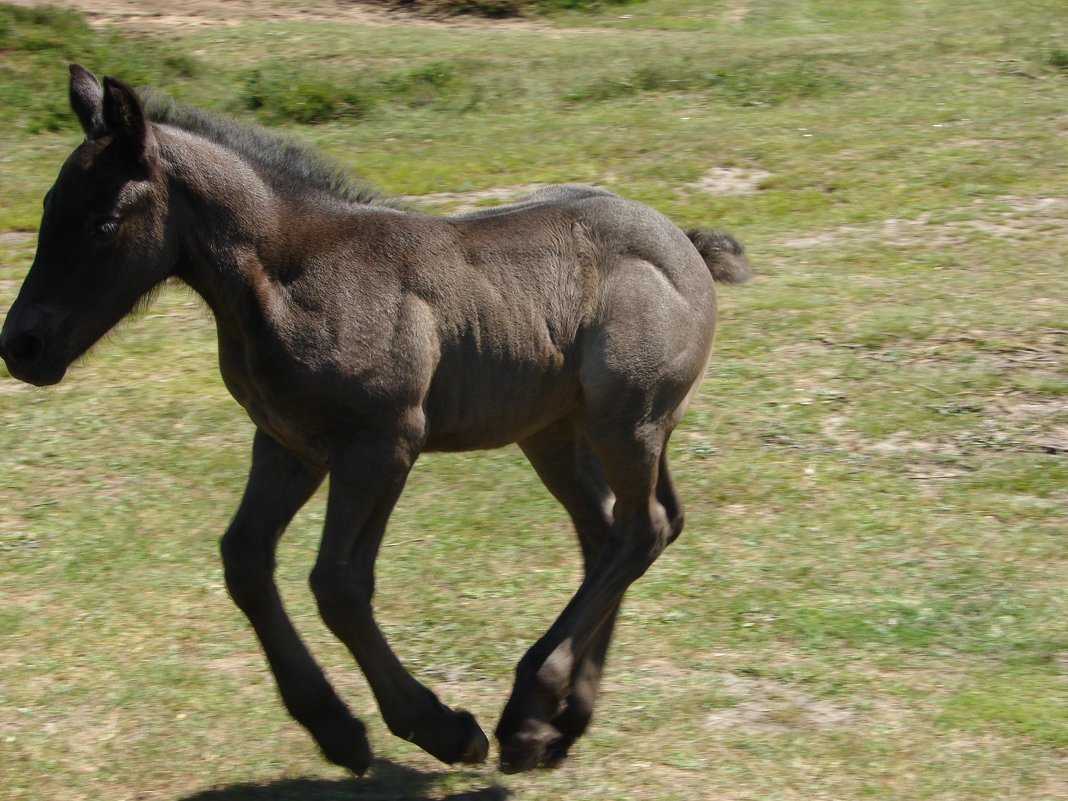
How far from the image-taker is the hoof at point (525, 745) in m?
4.63

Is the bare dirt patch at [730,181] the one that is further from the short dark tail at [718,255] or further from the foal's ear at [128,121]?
the foal's ear at [128,121]

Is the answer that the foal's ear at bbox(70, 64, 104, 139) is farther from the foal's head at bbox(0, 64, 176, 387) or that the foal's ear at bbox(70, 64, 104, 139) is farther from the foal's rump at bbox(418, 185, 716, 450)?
the foal's rump at bbox(418, 185, 716, 450)

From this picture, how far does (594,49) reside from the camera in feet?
53.5

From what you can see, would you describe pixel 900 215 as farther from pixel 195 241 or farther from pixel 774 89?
pixel 195 241

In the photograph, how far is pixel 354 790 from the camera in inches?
188

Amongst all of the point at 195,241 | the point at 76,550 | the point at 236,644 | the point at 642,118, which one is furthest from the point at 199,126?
the point at 642,118

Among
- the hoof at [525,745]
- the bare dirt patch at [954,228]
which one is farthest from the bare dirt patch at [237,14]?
the hoof at [525,745]

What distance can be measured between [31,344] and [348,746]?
1.58m

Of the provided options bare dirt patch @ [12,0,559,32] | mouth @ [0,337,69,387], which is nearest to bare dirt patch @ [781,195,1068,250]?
mouth @ [0,337,69,387]

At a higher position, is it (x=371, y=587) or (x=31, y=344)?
(x=31, y=344)

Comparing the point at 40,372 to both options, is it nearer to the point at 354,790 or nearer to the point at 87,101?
the point at 87,101

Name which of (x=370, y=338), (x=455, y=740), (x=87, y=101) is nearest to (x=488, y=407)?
(x=370, y=338)

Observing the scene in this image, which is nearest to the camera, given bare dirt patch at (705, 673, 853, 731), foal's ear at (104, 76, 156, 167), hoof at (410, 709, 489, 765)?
foal's ear at (104, 76, 156, 167)

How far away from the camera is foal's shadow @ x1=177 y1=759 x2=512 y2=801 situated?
470cm
